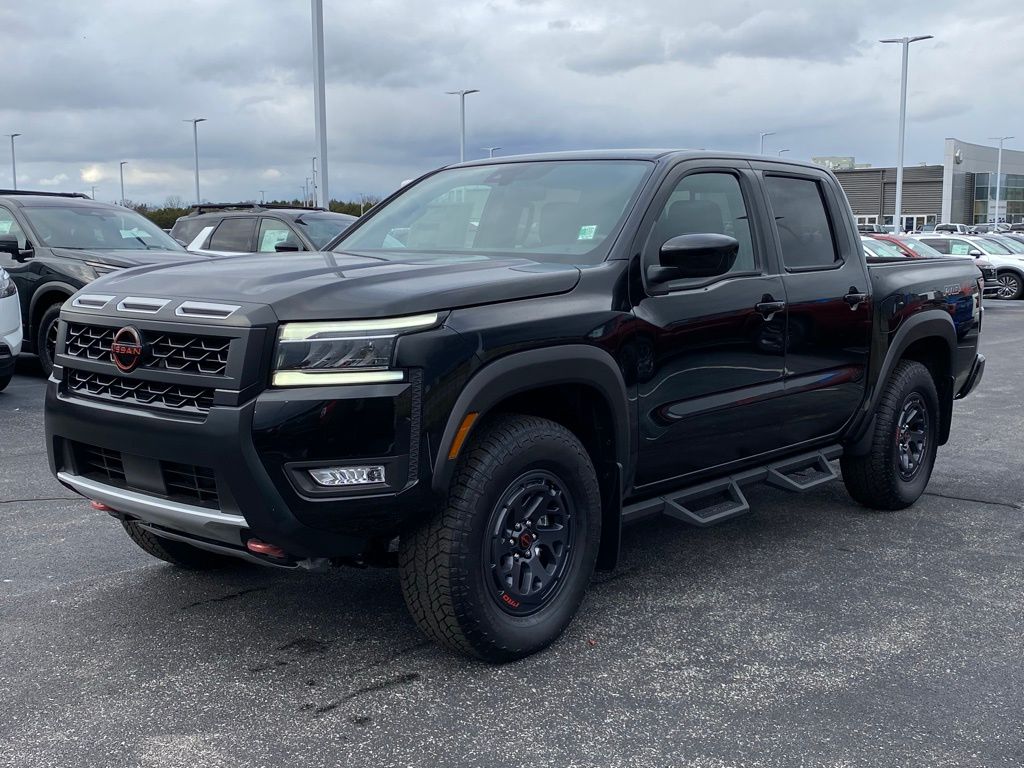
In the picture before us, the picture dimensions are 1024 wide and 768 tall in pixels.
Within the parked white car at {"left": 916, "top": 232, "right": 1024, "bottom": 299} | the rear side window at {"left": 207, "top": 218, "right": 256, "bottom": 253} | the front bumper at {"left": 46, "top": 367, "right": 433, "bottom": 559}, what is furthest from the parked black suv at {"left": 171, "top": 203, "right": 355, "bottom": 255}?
the parked white car at {"left": 916, "top": 232, "right": 1024, "bottom": 299}

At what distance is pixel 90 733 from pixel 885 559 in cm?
358

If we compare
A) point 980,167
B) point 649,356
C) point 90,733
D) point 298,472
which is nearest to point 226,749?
point 90,733

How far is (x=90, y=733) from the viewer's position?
328 centimetres

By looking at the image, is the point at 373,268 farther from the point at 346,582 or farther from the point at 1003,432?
the point at 1003,432

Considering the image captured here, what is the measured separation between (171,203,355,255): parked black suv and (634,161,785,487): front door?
7.88 metres

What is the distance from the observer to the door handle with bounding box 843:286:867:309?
5.40 m

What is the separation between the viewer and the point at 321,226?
1266 cm

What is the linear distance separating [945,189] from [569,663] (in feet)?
316

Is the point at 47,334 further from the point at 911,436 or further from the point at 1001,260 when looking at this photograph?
the point at 1001,260

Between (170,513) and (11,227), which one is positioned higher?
(11,227)

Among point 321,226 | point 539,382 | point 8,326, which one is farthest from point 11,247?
point 539,382

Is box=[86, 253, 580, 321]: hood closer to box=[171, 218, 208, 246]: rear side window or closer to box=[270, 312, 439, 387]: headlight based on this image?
box=[270, 312, 439, 387]: headlight

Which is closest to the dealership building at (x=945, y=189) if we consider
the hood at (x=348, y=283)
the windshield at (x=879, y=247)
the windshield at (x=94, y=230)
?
the windshield at (x=879, y=247)

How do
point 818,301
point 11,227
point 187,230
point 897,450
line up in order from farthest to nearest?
point 187,230 → point 11,227 → point 897,450 → point 818,301
